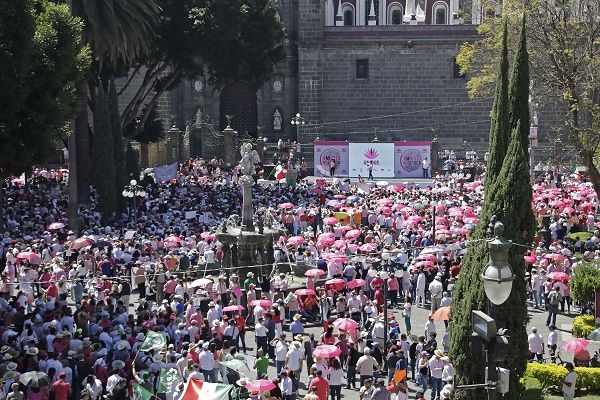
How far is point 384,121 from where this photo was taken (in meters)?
63.6

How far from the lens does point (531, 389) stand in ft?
63.5

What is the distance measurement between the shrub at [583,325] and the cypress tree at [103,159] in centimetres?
1971

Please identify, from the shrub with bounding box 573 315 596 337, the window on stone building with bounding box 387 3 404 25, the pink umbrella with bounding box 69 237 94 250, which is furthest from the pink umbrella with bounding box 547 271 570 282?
the window on stone building with bounding box 387 3 404 25

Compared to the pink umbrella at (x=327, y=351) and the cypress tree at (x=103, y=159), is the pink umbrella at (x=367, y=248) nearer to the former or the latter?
the pink umbrella at (x=327, y=351)

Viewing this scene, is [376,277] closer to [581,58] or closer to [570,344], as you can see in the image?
[570,344]

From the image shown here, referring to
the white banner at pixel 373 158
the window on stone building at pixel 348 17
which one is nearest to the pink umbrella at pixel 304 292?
the white banner at pixel 373 158

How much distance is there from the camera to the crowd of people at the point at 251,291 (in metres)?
18.6

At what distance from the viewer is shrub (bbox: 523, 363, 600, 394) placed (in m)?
19.7

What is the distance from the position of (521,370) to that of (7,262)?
1541 cm

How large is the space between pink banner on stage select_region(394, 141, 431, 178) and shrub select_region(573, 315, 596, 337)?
2854cm

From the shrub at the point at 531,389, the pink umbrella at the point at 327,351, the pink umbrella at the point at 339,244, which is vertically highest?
the pink umbrella at the point at 339,244

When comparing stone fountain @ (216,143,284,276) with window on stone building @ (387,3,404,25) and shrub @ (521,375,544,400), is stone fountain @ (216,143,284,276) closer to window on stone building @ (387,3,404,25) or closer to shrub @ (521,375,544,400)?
shrub @ (521,375,544,400)

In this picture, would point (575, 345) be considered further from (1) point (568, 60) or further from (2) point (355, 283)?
(1) point (568, 60)

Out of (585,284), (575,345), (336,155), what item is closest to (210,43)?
(336,155)
